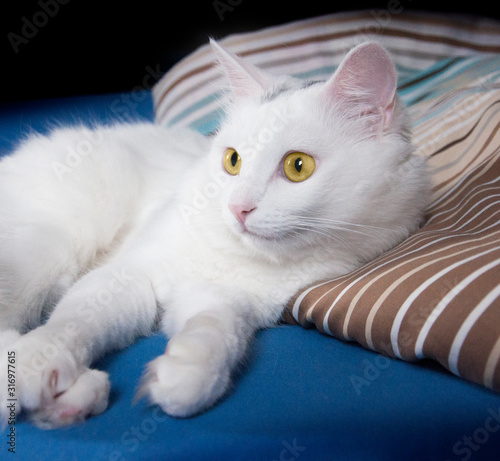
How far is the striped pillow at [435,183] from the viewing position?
2.92 ft

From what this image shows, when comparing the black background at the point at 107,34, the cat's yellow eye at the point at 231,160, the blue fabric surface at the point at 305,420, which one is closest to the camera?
the blue fabric surface at the point at 305,420

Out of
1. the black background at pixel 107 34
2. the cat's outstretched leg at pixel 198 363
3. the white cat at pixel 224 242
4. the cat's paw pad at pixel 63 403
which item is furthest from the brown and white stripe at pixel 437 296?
the black background at pixel 107 34

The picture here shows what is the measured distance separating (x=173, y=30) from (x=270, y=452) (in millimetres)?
3017

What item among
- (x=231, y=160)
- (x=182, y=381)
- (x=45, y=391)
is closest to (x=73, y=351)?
(x=45, y=391)

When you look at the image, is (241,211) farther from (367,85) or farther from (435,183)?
(435,183)

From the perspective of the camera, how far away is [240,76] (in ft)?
4.17

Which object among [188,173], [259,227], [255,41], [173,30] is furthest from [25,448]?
[173,30]

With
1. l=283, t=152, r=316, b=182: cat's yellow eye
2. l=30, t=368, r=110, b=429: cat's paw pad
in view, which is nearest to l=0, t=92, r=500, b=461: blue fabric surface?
l=30, t=368, r=110, b=429: cat's paw pad

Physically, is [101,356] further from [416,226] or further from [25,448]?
[416,226]

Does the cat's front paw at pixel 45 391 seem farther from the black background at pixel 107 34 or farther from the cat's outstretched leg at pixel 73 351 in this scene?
the black background at pixel 107 34

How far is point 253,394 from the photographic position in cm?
92

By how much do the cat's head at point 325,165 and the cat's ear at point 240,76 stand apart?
0.25 ft

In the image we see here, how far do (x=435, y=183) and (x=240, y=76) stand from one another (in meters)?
0.87

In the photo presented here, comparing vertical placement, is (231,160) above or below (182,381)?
above
